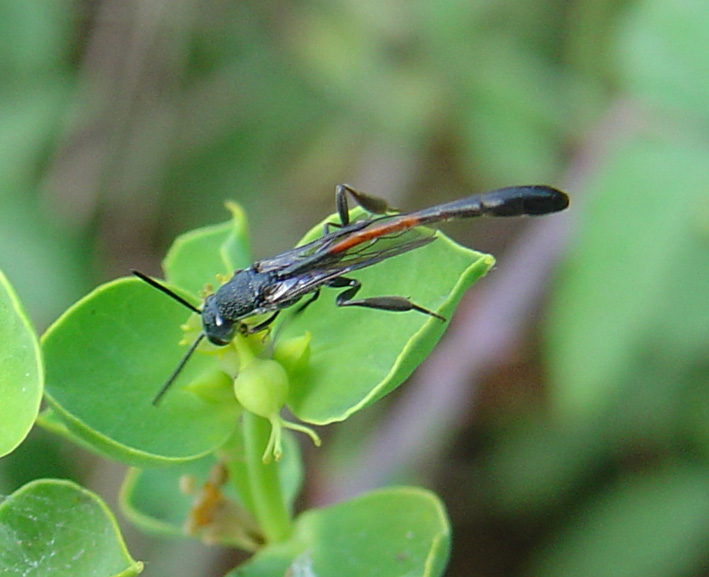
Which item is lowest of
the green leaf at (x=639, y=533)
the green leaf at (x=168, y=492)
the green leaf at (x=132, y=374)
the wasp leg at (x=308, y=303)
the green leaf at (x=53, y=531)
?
the green leaf at (x=639, y=533)

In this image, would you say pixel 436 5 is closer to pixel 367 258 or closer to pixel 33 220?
pixel 33 220

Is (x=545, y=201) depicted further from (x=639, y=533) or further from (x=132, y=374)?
(x=639, y=533)

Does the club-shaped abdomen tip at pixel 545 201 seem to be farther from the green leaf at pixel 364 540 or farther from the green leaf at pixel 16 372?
the green leaf at pixel 16 372

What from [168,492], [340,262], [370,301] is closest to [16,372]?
[370,301]

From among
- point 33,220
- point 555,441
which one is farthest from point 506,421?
point 33,220

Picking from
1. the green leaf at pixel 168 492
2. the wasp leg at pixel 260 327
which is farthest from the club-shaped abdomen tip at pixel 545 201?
the green leaf at pixel 168 492

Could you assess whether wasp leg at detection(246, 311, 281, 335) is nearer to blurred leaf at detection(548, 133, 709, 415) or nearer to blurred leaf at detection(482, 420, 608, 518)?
blurred leaf at detection(548, 133, 709, 415)
